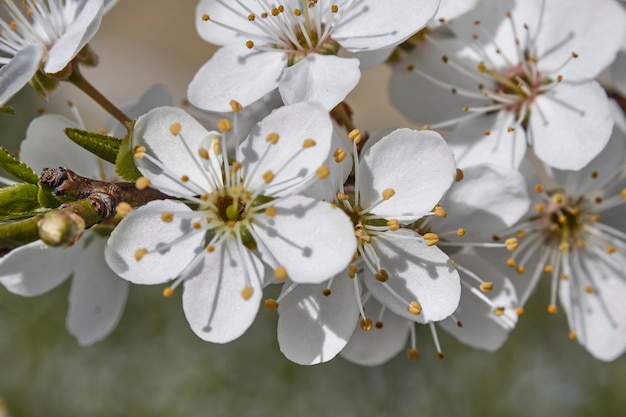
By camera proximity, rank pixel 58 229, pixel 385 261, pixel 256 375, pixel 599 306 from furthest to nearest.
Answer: pixel 256 375, pixel 599 306, pixel 385 261, pixel 58 229

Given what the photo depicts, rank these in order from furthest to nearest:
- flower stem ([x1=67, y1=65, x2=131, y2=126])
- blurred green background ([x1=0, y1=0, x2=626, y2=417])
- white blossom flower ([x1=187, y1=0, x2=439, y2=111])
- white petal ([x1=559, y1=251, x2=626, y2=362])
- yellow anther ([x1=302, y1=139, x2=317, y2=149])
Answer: blurred green background ([x1=0, y1=0, x2=626, y2=417])
white petal ([x1=559, y1=251, x2=626, y2=362])
flower stem ([x1=67, y1=65, x2=131, y2=126])
white blossom flower ([x1=187, y1=0, x2=439, y2=111])
yellow anther ([x1=302, y1=139, x2=317, y2=149])

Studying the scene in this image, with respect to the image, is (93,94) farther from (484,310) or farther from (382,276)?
(484,310)

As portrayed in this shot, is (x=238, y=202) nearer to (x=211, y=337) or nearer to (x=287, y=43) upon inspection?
(x=211, y=337)

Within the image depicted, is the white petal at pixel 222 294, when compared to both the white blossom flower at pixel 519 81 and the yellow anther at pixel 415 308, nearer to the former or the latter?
the yellow anther at pixel 415 308

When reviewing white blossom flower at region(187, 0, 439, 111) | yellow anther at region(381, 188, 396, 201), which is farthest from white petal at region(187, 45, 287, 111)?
yellow anther at region(381, 188, 396, 201)

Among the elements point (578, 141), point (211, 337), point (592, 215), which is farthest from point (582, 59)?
point (211, 337)

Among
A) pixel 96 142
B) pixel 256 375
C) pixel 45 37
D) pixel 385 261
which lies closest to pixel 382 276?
pixel 385 261

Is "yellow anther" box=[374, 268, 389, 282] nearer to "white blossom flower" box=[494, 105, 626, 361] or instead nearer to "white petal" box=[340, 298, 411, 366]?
"white petal" box=[340, 298, 411, 366]
